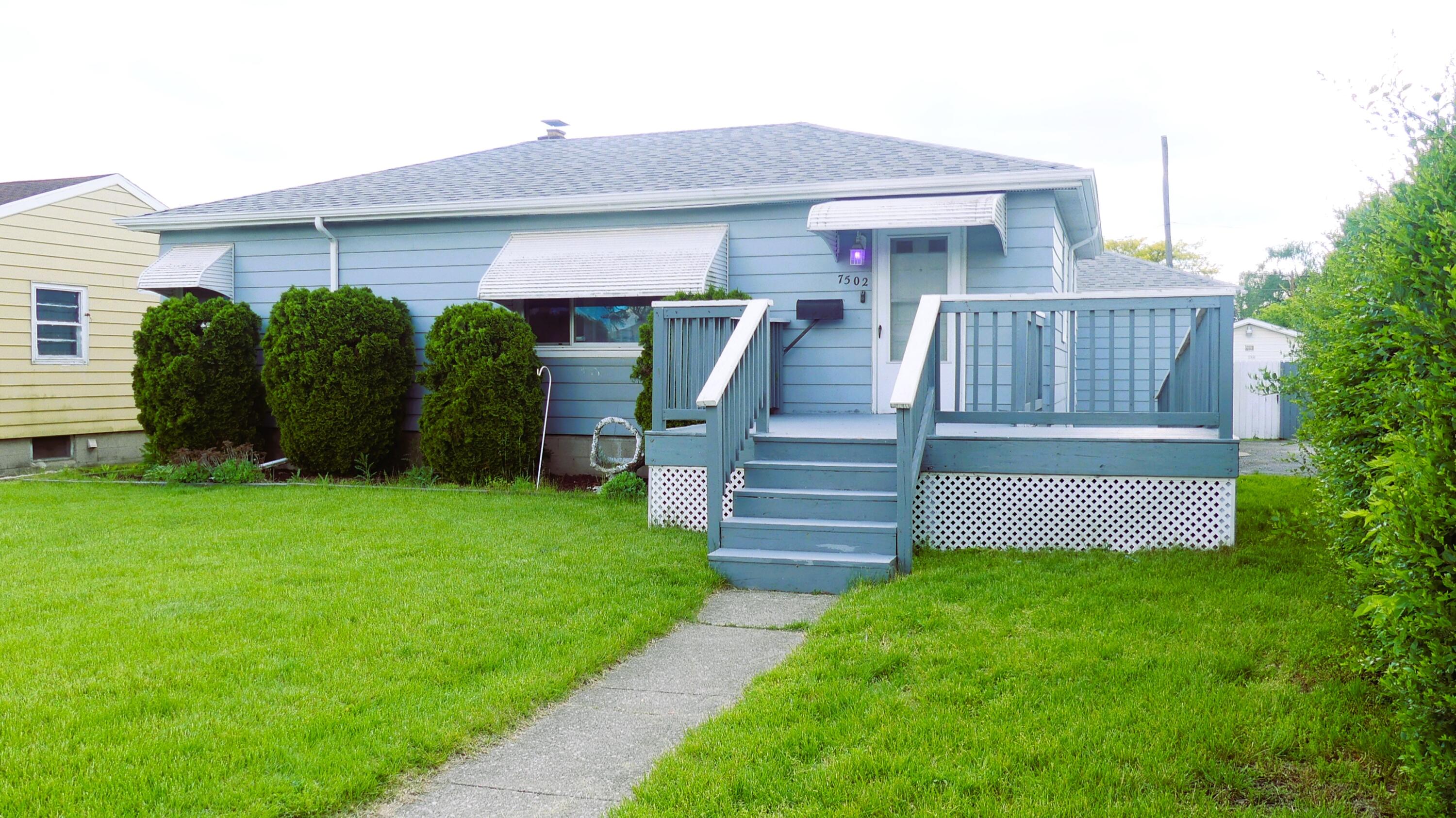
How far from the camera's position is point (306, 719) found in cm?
307

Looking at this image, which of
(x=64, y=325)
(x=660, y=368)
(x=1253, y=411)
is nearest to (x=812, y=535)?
(x=660, y=368)

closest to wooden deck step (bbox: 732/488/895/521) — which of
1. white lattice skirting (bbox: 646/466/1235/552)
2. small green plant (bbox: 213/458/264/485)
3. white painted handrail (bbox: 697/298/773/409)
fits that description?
white lattice skirting (bbox: 646/466/1235/552)

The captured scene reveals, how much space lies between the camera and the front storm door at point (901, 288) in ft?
27.0

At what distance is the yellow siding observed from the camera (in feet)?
38.8

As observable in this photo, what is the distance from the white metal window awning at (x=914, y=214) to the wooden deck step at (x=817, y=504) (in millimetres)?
2689

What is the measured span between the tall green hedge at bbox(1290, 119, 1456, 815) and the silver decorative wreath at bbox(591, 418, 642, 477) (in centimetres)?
579

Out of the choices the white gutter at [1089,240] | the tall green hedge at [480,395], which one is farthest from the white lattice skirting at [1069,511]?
the white gutter at [1089,240]

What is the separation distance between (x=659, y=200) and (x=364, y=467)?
13.0 feet

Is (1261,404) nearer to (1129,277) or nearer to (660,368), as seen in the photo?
(1129,277)

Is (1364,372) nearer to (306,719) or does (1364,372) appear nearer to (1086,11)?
(306,719)

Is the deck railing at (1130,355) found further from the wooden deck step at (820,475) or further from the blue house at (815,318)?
the wooden deck step at (820,475)

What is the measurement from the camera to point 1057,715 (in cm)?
307

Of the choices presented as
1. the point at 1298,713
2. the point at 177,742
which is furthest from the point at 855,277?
the point at 177,742

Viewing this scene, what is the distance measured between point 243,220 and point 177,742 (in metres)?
8.62
